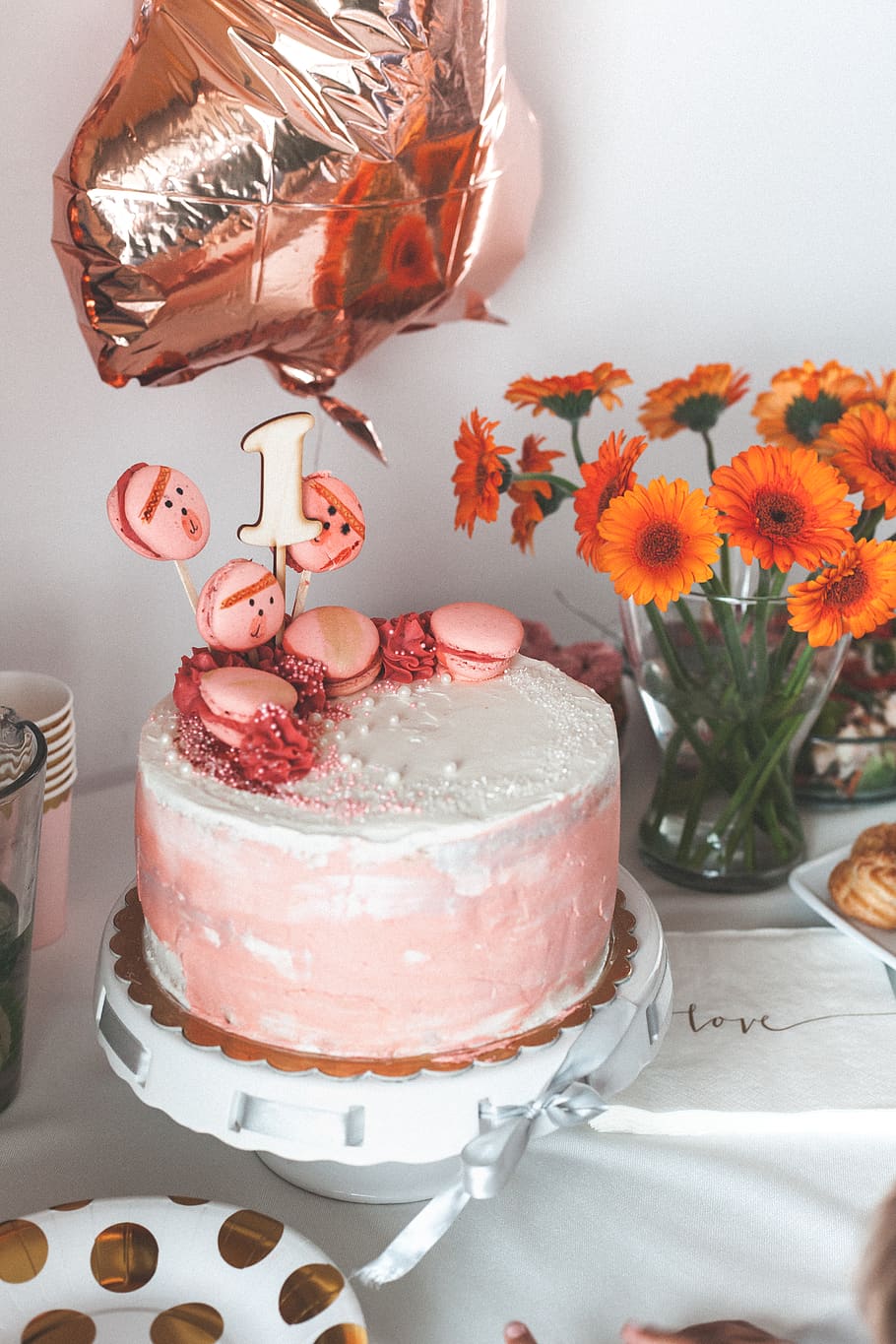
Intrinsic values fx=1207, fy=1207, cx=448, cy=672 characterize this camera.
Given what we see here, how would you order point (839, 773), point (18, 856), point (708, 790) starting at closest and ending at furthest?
point (18, 856), point (708, 790), point (839, 773)

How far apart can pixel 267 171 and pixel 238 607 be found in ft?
0.91

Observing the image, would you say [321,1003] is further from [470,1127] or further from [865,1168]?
[865,1168]

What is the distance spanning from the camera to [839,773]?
1023 millimetres

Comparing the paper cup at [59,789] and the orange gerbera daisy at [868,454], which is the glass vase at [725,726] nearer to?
the orange gerbera daisy at [868,454]

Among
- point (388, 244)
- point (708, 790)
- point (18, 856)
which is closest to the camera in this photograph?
point (18, 856)

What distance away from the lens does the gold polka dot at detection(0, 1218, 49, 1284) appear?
551mm

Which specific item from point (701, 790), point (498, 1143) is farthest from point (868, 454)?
point (498, 1143)

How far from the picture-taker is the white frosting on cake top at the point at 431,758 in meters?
0.55

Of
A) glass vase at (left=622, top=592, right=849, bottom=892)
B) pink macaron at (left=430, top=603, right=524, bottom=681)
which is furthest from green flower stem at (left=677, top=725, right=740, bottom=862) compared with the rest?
pink macaron at (left=430, top=603, right=524, bottom=681)

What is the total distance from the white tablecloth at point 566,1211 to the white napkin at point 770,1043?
0.05ft

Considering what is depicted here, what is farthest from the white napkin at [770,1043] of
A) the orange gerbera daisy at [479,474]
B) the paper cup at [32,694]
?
the paper cup at [32,694]

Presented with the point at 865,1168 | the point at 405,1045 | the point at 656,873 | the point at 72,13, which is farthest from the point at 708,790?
the point at 72,13

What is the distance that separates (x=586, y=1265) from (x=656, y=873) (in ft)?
1.19

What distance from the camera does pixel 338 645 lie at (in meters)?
0.65
